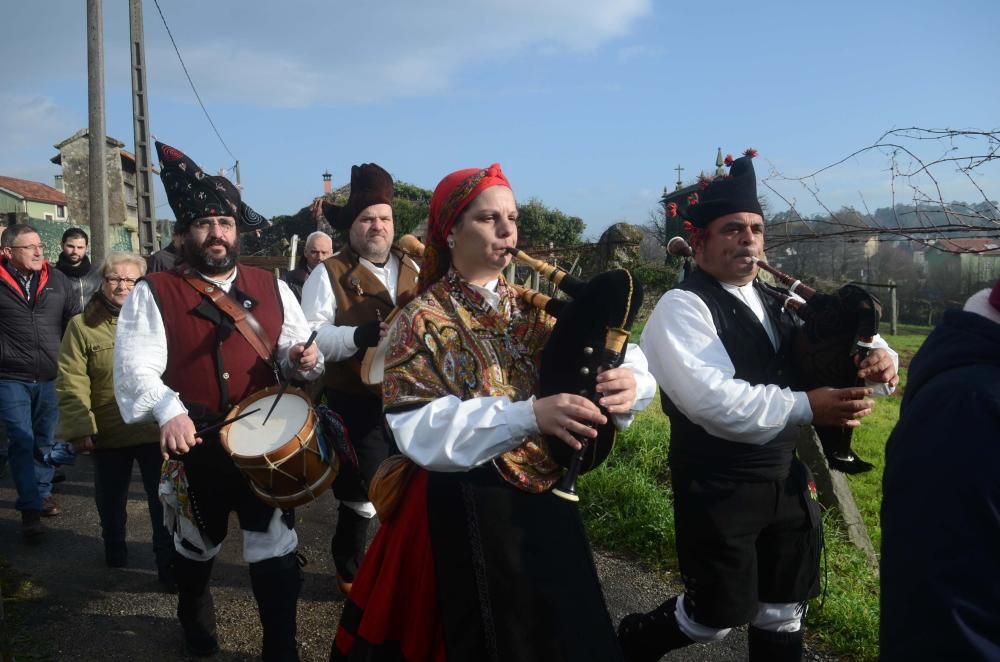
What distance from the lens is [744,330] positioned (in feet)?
8.98

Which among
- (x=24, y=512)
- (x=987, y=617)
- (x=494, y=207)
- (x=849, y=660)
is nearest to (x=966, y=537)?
(x=987, y=617)

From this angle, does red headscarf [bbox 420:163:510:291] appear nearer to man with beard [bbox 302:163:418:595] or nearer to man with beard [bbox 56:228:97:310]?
man with beard [bbox 302:163:418:595]

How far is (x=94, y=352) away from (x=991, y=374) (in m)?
4.64

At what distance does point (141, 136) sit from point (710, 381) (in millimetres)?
12199

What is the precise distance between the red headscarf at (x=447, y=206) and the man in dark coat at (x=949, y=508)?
131cm

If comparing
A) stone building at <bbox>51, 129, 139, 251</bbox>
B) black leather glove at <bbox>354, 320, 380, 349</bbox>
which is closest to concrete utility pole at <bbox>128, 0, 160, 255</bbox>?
black leather glove at <bbox>354, 320, 380, 349</bbox>

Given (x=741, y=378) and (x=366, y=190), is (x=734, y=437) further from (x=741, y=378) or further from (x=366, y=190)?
(x=366, y=190)

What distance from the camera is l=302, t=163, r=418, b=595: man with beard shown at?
3834 mm

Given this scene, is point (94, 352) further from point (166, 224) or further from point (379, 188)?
point (166, 224)

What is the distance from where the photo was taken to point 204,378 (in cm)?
309

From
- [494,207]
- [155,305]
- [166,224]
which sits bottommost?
[155,305]

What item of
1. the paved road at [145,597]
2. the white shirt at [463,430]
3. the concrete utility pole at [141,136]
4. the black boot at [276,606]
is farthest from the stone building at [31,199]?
the white shirt at [463,430]

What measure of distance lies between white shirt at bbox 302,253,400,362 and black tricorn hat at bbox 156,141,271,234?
2.36 ft

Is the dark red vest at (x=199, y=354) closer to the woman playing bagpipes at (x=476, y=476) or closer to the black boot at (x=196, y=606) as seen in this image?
the black boot at (x=196, y=606)
